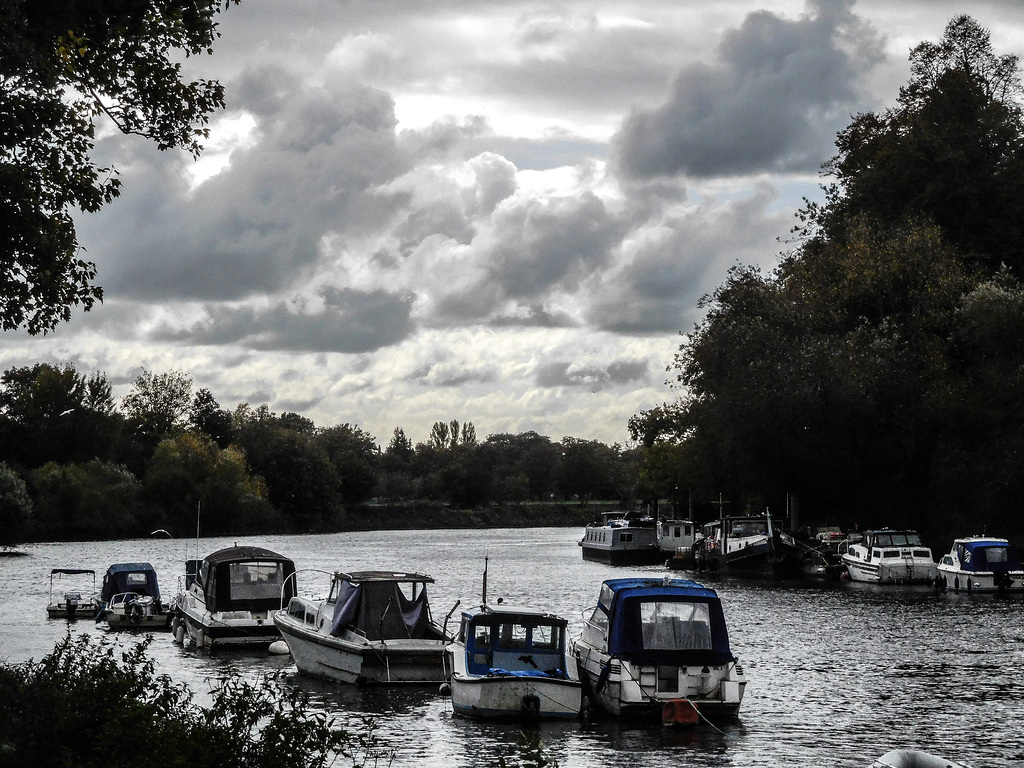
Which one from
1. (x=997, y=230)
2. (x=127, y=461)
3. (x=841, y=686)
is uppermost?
(x=997, y=230)

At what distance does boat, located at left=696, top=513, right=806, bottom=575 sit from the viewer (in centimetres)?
7188

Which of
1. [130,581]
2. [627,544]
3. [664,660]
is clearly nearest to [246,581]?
[130,581]

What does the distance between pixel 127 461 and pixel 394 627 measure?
126619 mm

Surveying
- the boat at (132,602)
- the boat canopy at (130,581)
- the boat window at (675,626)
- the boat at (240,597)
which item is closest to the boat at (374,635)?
the boat at (240,597)

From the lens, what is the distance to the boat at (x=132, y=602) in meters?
44.0

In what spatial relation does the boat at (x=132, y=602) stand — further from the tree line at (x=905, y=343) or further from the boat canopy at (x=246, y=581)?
the tree line at (x=905, y=343)

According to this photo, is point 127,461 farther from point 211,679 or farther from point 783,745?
point 783,745

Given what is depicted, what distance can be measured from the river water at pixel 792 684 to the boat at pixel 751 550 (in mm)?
4861

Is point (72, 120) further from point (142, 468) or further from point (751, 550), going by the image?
point (142, 468)

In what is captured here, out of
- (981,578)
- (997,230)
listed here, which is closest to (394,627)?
(981,578)

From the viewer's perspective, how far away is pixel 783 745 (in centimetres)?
2461

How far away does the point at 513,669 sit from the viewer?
88.7 ft

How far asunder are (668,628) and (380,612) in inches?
315

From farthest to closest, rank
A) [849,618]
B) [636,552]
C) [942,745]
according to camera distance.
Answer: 1. [636,552]
2. [849,618]
3. [942,745]
